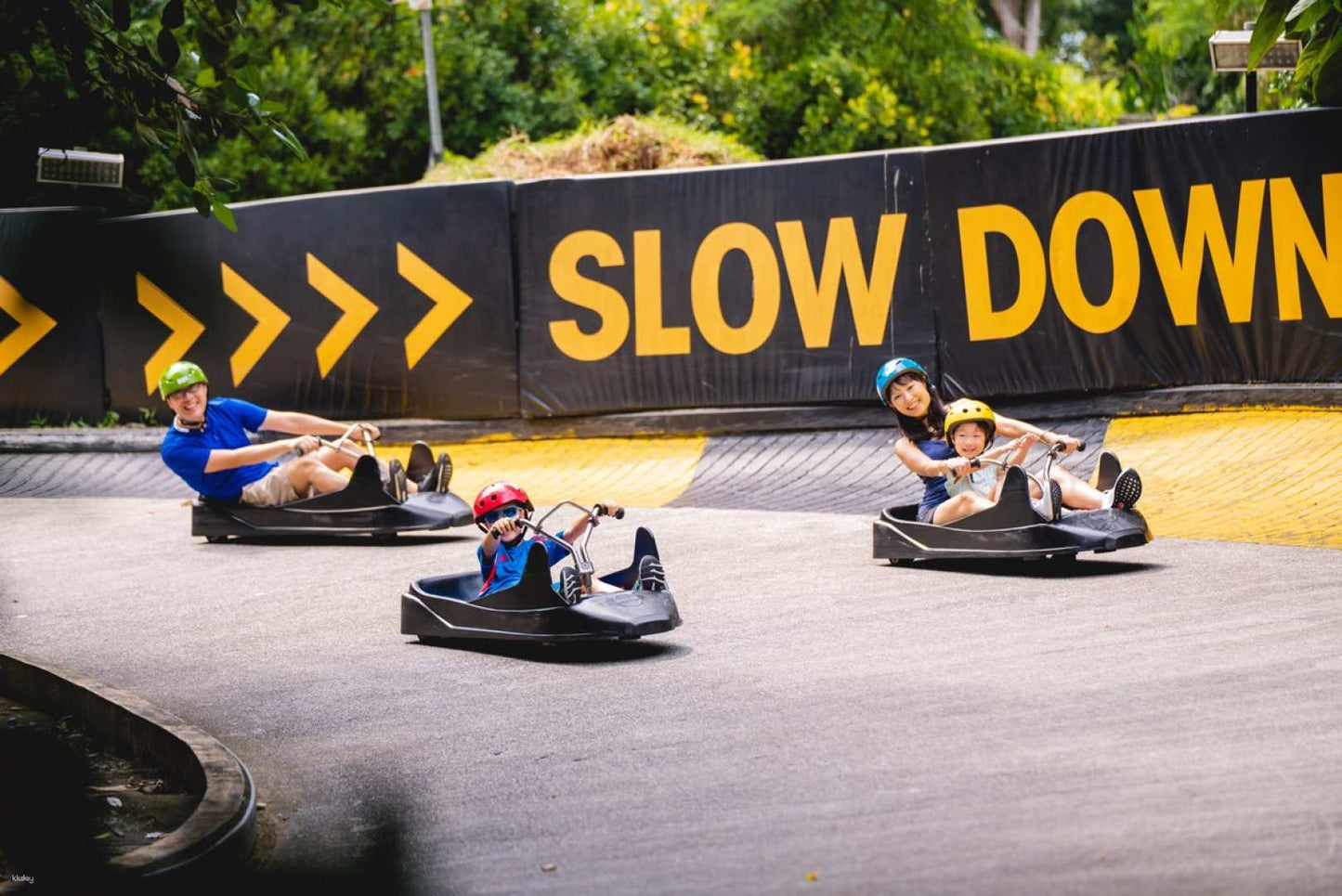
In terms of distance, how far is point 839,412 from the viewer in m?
13.5

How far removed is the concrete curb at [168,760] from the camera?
4.41 metres

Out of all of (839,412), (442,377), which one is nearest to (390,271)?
(442,377)

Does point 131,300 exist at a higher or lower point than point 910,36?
lower

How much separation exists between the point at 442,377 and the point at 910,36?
44.9 ft

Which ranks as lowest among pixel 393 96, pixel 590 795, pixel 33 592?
pixel 33 592

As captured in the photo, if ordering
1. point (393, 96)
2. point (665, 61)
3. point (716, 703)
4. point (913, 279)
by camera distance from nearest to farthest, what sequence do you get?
point (716, 703) → point (913, 279) → point (393, 96) → point (665, 61)

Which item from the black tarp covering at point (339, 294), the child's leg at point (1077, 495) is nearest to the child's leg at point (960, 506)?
the child's leg at point (1077, 495)

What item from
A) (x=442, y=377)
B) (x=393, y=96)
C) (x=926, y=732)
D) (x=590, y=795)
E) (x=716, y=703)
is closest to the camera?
(x=590, y=795)

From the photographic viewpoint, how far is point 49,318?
1557cm

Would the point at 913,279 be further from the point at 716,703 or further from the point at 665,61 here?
the point at 665,61

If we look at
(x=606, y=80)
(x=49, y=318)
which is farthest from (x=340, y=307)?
(x=606, y=80)

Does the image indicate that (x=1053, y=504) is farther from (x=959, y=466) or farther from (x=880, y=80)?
(x=880, y=80)

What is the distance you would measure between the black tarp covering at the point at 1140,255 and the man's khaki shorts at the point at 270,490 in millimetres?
5489

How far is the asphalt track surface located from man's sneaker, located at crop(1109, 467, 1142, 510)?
0.40 meters
